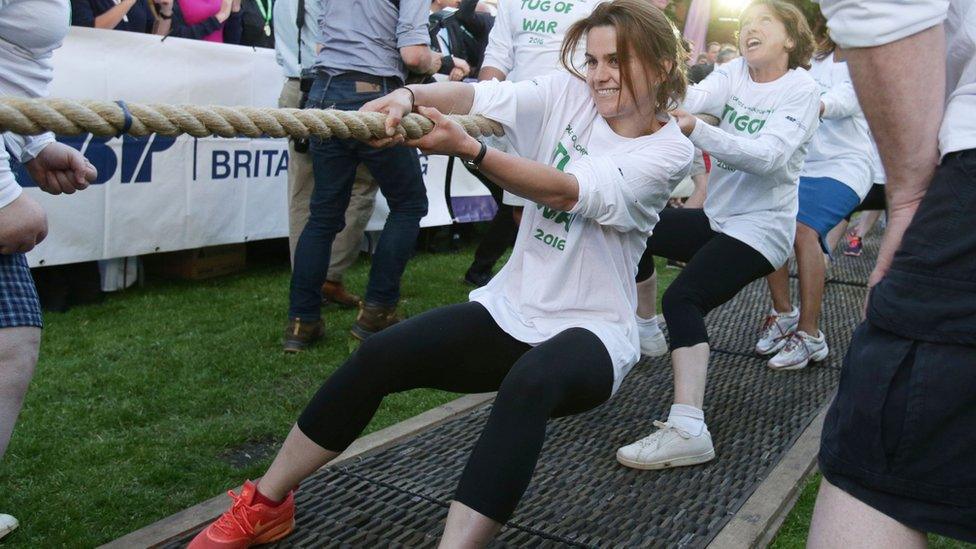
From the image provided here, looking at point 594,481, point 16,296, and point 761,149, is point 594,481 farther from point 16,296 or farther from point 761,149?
point 16,296

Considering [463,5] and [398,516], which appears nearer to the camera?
[398,516]

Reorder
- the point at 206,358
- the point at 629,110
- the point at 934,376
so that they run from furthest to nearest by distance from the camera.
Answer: the point at 206,358
the point at 629,110
the point at 934,376

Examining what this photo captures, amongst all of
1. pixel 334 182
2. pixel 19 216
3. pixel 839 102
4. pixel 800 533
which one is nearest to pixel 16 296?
pixel 19 216

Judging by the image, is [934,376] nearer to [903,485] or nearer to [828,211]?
[903,485]

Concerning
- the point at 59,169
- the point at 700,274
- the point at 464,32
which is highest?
the point at 59,169

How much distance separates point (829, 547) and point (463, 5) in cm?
633

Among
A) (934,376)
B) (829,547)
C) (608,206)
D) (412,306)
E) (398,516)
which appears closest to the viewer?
(934,376)

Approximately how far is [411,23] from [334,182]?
88cm

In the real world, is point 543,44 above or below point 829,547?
above

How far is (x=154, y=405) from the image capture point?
12.7 feet

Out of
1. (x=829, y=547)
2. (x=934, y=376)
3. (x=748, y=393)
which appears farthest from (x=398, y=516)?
(x=748, y=393)

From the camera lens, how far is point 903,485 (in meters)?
1.43

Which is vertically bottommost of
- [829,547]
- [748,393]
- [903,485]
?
[748,393]

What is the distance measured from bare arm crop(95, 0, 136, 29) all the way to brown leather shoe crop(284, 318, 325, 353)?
2359 mm
